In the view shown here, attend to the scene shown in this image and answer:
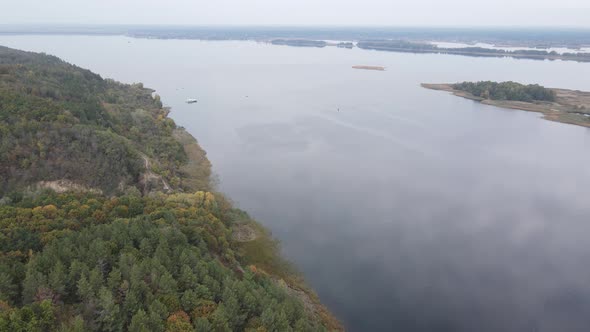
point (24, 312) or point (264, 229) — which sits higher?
point (24, 312)

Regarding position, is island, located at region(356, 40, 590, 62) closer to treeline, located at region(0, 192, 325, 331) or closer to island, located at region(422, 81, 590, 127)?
island, located at region(422, 81, 590, 127)

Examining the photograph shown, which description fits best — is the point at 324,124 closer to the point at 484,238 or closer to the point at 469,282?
the point at 484,238

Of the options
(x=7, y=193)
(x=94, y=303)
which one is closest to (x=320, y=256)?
(x=94, y=303)

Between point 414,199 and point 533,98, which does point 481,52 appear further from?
point 414,199

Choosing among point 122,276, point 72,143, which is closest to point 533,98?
point 72,143

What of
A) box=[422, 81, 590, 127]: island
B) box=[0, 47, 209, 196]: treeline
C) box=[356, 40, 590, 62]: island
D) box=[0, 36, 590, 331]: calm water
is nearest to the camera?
box=[0, 36, 590, 331]: calm water

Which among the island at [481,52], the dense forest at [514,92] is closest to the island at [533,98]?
the dense forest at [514,92]

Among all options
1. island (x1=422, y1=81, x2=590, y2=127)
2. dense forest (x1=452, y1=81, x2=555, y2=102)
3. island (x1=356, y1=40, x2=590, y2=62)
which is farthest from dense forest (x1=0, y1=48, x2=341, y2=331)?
island (x1=356, y1=40, x2=590, y2=62)
